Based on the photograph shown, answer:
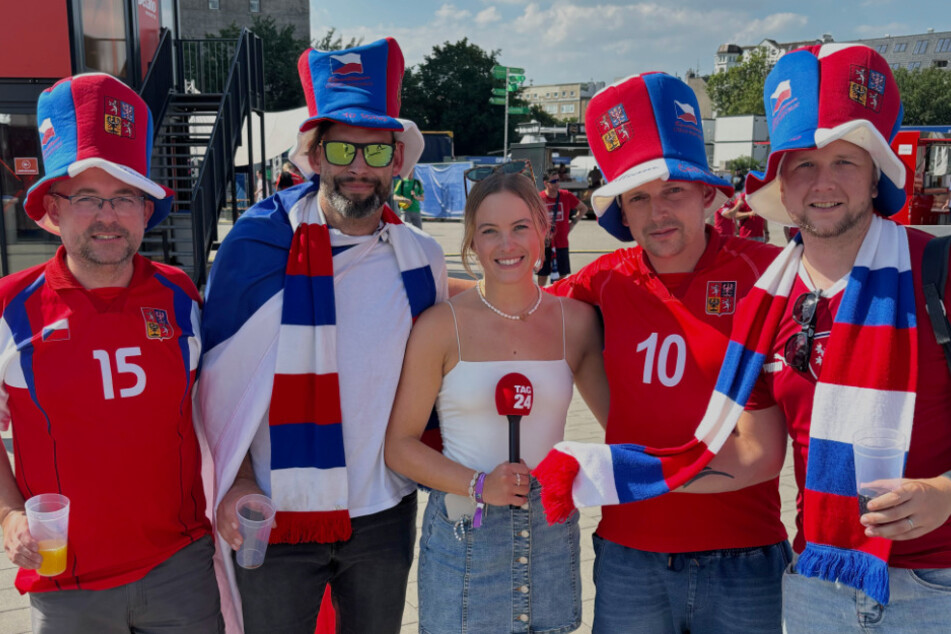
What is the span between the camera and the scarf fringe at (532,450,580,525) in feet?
7.10

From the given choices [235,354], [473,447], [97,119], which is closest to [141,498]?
[235,354]

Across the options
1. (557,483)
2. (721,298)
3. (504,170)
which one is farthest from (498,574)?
(504,170)

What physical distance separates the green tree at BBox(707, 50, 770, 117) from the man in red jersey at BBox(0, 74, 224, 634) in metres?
76.5

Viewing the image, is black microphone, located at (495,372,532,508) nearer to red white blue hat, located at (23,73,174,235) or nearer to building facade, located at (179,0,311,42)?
red white blue hat, located at (23,73,174,235)

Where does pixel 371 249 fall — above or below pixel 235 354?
above

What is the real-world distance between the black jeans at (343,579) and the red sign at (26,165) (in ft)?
29.5

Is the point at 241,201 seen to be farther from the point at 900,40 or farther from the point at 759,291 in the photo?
the point at 900,40

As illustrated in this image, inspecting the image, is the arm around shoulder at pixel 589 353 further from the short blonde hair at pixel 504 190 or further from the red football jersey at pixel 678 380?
the short blonde hair at pixel 504 190

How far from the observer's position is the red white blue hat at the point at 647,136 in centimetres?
244

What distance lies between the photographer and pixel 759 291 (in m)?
2.13

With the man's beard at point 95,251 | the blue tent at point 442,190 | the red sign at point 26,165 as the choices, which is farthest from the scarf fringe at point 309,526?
the blue tent at point 442,190

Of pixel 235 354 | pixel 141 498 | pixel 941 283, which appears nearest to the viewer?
pixel 941 283

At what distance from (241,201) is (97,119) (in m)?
25.3

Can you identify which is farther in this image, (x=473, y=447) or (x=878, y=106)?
(x=473, y=447)
